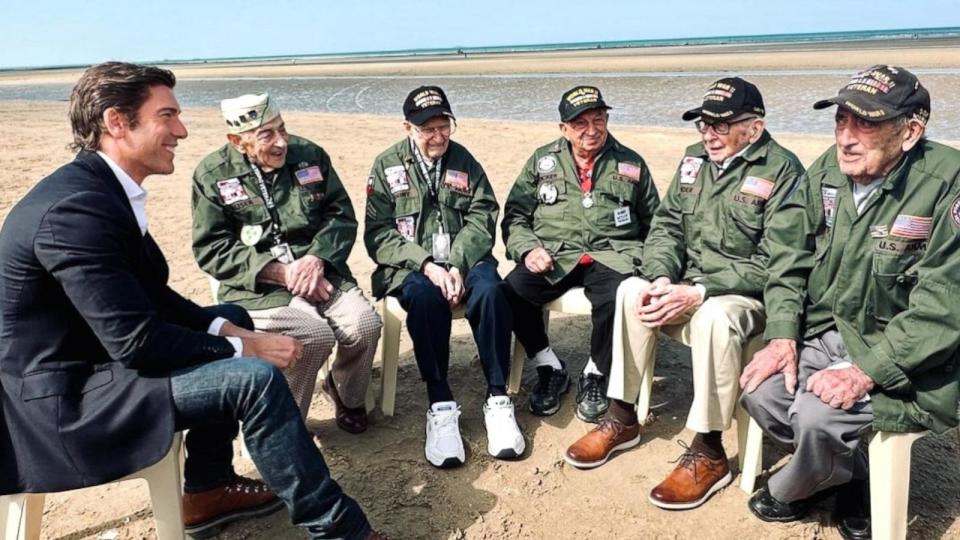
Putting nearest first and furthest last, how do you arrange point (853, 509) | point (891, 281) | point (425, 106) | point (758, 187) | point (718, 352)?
point (891, 281), point (853, 509), point (718, 352), point (758, 187), point (425, 106)

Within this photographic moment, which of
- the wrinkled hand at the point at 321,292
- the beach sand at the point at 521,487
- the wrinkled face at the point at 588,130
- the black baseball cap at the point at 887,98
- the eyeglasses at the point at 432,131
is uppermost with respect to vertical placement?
the black baseball cap at the point at 887,98

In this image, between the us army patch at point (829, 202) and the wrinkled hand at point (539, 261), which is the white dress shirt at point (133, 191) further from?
the us army patch at point (829, 202)

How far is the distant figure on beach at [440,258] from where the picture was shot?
132 inches

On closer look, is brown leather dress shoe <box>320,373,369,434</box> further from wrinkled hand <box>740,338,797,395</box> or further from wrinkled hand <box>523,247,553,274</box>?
wrinkled hand <box>740,338,797,395</box>

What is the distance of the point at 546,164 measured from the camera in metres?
3.96

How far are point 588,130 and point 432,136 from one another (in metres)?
0.85

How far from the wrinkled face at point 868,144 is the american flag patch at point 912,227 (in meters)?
0.20

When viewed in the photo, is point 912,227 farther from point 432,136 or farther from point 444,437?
point 432,136

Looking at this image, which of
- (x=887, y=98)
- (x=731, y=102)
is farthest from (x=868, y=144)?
(x=731, y=102)

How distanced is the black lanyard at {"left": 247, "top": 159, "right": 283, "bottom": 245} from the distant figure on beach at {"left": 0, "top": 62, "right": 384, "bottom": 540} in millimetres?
1006

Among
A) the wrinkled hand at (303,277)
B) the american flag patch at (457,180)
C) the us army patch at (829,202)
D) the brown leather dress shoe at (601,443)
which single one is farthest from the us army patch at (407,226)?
the us army patch at (829,202)

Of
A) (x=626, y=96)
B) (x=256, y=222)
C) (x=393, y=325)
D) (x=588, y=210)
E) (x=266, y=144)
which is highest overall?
(x=266, y=144)

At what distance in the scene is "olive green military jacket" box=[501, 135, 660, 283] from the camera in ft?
12.5

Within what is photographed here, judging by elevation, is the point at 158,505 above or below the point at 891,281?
below
